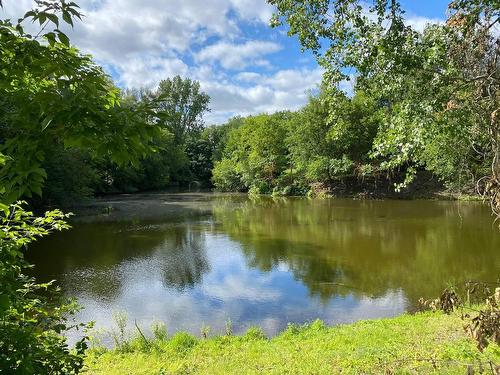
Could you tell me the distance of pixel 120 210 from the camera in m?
33.4

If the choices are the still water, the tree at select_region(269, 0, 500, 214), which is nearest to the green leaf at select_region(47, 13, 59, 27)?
the tree at select_region(269, 0, 500, 214)

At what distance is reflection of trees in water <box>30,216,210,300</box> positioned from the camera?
14.2 meters

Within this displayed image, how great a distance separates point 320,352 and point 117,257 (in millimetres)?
12506

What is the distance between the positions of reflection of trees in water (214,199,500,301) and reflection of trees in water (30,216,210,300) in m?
2.55

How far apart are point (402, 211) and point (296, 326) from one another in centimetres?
2203

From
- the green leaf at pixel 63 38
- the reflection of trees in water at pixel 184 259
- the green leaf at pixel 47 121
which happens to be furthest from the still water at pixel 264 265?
the green leaf at pixel 63 38

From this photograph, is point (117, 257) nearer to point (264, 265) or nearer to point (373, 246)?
point (264, 265)

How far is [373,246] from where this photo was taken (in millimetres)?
18297

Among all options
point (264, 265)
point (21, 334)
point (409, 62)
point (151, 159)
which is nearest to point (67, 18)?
point (21, 334)

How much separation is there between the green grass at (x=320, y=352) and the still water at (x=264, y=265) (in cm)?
177

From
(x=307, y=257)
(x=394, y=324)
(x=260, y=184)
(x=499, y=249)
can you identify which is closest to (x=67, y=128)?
(x=394, y=324)

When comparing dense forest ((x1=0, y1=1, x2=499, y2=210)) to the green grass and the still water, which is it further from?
the still water

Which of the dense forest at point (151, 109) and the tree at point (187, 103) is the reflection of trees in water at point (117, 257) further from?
the tree at point (187, 103)

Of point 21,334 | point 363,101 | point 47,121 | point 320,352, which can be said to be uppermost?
point 363,101
